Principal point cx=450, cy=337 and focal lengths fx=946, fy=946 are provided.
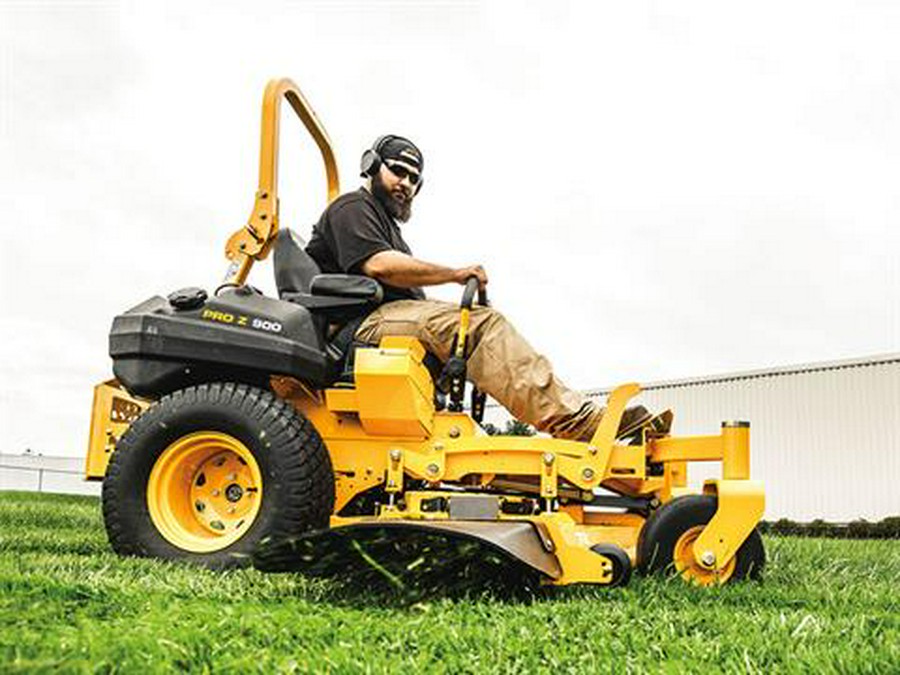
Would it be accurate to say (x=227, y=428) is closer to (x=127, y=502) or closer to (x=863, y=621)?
(x=127, y=502)

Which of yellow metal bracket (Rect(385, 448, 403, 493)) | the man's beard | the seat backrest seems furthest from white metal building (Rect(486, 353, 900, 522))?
yellow metal bracket (Rect(385, 448, 403, 493))

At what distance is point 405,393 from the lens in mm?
3797

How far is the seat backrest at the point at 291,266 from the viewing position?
4.49 meters

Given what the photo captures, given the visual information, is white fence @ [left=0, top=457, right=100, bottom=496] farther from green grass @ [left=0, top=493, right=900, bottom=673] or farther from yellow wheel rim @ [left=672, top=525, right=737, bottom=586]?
yellow wheel rim @ [left=672, top=525, right=737, bottom=586]

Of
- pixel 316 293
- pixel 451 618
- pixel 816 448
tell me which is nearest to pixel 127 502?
pixel 316 293

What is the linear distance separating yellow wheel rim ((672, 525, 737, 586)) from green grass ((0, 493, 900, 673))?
0.41 feet

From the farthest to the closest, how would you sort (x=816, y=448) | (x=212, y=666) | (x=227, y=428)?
(x=816, y=448) → (x=227, y=428) → (x=212, y=666)

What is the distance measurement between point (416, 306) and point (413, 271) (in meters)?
0.15

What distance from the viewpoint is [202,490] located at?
396 cm

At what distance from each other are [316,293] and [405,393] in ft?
2.36

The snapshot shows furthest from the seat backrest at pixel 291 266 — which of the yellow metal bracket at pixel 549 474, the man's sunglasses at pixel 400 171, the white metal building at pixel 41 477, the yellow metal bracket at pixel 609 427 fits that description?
the white metal building at pixel 41 477

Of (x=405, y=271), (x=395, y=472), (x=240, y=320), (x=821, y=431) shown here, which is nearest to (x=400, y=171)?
(x=405, y=271)

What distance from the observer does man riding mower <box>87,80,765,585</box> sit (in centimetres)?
358

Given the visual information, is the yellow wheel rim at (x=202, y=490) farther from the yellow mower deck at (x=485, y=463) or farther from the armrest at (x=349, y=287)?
the armrest at (x=349, y=287)
